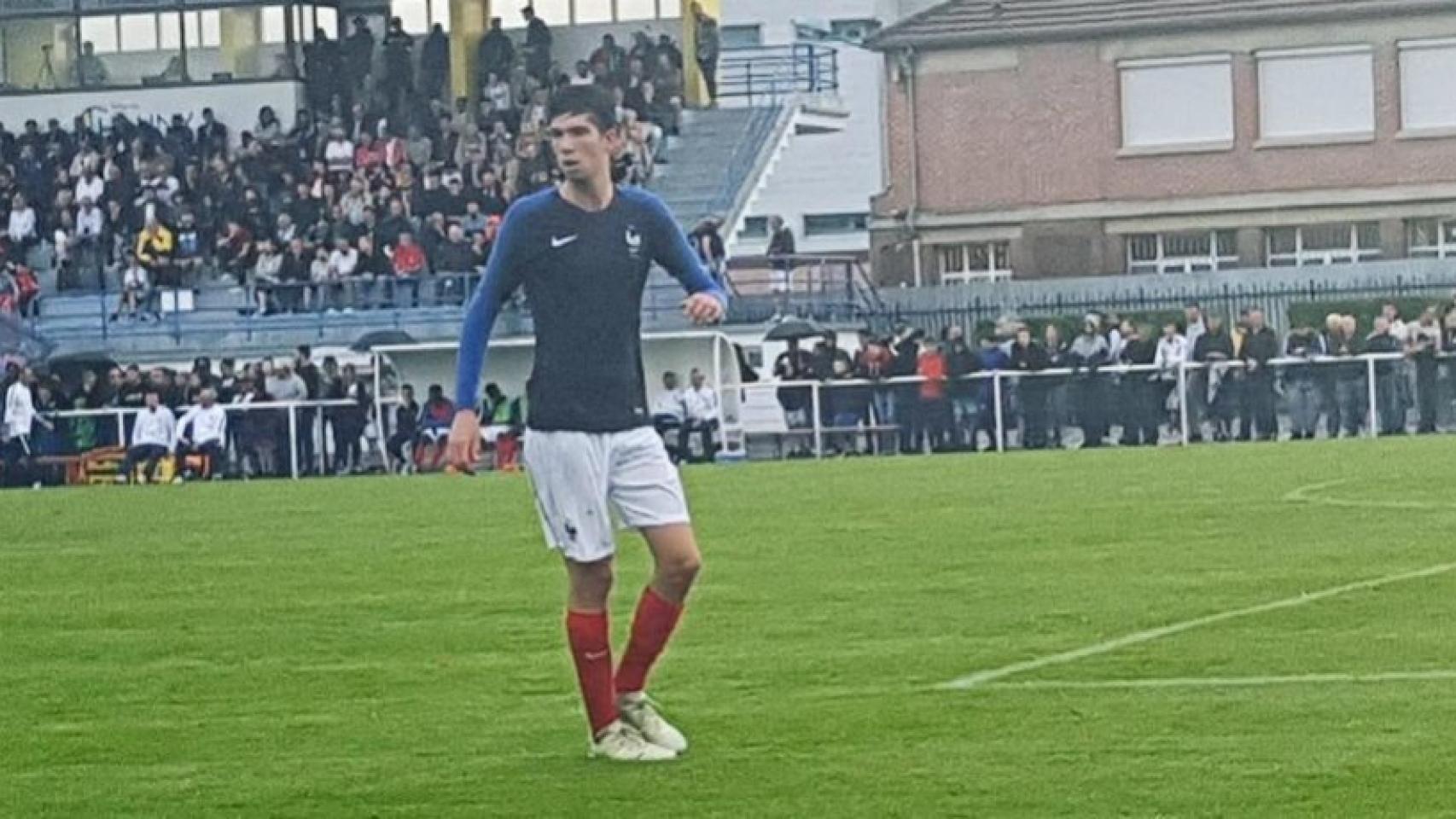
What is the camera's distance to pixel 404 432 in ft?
159

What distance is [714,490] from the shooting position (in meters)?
34.8

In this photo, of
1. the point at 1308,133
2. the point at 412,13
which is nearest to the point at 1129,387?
the point at 412,13

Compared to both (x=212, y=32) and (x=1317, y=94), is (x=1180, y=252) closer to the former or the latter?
(x=1317, y=94)

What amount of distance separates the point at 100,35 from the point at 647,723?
54301 millimetres

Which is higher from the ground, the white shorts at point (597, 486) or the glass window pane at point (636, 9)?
the glass window pane at point (636, 9)

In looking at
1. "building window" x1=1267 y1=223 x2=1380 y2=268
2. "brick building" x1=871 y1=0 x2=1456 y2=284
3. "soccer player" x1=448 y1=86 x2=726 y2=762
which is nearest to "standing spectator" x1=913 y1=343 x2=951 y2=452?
"brick building" x1=871 y1=0 x2=1456 y2=284

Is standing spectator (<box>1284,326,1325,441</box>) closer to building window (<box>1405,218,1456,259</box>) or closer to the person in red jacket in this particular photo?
the person in red jacket

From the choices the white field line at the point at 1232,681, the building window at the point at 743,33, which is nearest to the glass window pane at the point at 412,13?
the building window at the point at 743,33

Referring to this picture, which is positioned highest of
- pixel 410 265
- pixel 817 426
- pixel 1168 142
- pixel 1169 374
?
pixel 1168 142

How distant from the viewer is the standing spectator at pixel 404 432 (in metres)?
48.2

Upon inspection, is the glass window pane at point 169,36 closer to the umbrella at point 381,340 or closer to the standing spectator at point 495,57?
the standing spectator at point 495,57

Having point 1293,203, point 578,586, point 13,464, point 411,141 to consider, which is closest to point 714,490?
point 13,464

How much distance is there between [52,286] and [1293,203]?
24866mm

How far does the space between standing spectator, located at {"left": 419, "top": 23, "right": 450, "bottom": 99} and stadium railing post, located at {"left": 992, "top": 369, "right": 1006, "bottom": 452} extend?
1842 cm
